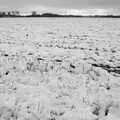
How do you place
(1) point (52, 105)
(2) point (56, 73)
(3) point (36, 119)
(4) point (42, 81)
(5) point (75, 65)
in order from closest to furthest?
1. (3) point (36, 119)
2. (1) point (52, 105)
3. (4) point (42, 81)
4. (2) point (56, 73)
5. (5) point (75, 65)

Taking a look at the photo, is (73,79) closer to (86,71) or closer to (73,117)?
(86,71)

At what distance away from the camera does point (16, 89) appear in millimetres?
3719

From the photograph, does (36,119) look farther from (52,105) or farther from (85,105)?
(85,105)

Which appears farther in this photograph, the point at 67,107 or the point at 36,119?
the point at 67,107

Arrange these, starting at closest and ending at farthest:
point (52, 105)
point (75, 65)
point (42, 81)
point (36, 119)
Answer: point (36, 119)
point (52, 105)
point (42, 81)
point (75, 65)

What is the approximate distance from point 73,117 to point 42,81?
166cm

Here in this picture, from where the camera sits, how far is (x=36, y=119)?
8.96 feet

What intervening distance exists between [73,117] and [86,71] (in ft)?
7.61

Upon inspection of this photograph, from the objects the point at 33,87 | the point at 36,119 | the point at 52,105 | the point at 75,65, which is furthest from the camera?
the point at 75,65

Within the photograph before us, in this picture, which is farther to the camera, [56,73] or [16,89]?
[56,73]

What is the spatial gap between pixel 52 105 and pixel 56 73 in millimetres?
1670

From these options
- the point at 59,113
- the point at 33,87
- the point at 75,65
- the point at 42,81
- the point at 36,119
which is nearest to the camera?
the point at 36,119

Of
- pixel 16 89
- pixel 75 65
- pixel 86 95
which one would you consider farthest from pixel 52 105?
pixel 75 65

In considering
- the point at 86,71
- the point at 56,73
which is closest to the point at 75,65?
the point at 86,71
